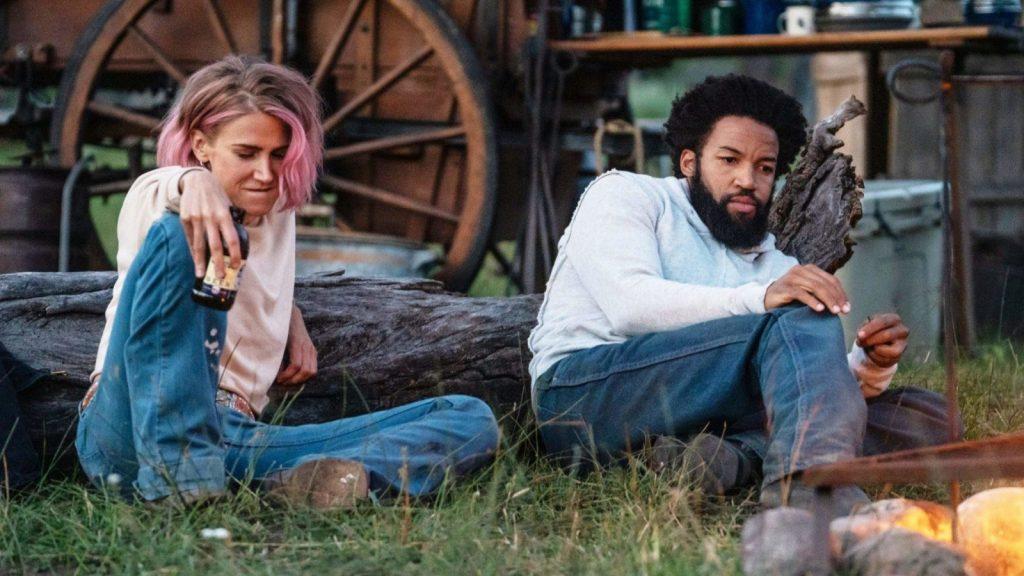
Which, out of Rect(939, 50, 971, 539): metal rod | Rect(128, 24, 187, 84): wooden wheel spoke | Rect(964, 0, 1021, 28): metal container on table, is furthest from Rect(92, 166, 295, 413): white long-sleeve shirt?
Rect(964, 0, 1021, 28): metal container on table

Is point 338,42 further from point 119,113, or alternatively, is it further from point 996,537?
point 996,537

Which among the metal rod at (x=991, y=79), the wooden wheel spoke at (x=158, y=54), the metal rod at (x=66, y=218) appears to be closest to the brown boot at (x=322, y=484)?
the metal rod at (x=991, y=79)

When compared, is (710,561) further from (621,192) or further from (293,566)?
(621,192)

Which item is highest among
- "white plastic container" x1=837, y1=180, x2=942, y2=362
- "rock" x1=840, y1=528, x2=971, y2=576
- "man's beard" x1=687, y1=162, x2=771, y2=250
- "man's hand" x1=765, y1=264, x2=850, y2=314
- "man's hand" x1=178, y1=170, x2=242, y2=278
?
"man's hand" x1=178, y1=170, x2=242, y2=278

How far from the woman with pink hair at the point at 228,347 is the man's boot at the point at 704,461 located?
1.19 feet

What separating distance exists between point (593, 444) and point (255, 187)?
35.1 inches

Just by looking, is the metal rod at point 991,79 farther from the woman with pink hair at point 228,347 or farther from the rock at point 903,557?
the rock at point 903,557

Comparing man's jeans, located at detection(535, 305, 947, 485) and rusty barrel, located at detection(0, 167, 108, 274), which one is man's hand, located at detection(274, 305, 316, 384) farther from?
rusty barrel, located at detection(0, 167, 108, 274)

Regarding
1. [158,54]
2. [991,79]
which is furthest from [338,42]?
[991,79]

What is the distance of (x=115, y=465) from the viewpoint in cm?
293

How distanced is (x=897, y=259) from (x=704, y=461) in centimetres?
338

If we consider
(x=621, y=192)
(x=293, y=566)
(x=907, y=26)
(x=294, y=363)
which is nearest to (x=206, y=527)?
(x=293, y=566)

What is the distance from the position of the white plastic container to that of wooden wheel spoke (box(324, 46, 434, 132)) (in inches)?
73.2

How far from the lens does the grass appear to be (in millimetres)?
2572
